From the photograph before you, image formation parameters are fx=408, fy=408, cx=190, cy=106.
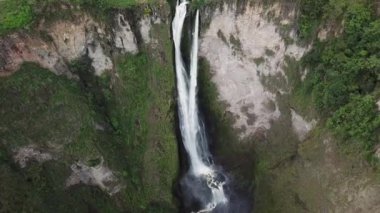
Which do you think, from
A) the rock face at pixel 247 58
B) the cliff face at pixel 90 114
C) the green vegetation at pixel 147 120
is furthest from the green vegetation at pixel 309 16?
the green vegetation at pixel 147 120

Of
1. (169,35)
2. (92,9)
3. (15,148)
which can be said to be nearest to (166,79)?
(169,35)

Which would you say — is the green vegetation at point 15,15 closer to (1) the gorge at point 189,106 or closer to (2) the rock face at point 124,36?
(1) the gorge at point 189,106

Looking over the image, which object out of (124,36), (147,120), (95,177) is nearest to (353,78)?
(147,120)

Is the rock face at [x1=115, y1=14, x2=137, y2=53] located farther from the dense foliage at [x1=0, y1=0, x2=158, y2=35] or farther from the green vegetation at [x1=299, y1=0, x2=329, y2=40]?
the green vegetation at [x1=299, y1=0, x2=329, y2=40]

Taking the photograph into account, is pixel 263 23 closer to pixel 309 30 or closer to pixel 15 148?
pixel 309 30

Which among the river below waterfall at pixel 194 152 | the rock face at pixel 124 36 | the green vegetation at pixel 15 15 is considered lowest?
the river below waterfall at pixel 194 152
